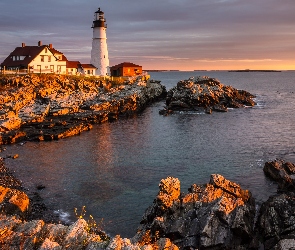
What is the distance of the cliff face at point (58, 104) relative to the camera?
52062 millimetres

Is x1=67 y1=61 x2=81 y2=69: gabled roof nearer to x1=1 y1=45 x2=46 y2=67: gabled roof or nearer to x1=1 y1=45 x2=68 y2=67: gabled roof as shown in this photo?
x1=1 y1=45 x2=68 y2=67: gabled roof

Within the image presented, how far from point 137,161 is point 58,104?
96.6 feet

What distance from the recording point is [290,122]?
65.1 m

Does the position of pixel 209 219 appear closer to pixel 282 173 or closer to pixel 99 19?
pixel 282 173

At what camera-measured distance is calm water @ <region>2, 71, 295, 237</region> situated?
29031 mm

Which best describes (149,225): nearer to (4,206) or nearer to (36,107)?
(4,206)

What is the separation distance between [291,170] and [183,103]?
154ft

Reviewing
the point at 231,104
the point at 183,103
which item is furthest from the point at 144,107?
the point at 231,104

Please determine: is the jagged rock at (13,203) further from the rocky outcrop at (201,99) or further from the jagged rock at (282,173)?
the rocky outcrop at (201,99)

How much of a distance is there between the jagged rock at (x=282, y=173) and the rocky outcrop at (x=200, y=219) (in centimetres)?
697

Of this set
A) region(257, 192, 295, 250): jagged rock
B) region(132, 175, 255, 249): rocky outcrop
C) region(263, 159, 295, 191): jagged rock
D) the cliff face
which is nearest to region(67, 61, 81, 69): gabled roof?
the cliff face

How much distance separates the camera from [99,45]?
9281 cm

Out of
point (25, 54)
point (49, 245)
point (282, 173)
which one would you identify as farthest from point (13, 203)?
point (25, 54)

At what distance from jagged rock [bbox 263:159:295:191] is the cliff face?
96.0 feet
